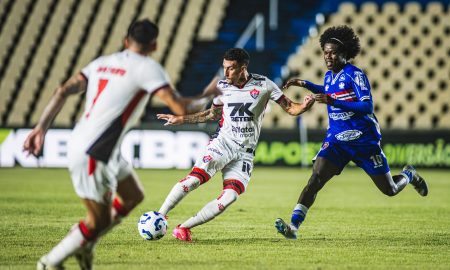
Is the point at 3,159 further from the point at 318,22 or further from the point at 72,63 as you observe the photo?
the point at 318,22

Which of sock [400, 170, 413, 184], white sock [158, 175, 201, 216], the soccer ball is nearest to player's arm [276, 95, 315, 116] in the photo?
white sock [158, 175, 201, 216]

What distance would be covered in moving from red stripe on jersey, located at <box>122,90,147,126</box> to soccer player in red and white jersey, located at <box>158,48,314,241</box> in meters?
2.63

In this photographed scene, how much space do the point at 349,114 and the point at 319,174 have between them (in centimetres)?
73

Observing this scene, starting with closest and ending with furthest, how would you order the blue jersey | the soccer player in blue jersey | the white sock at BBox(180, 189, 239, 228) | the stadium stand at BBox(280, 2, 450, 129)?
the white sock at BBox(180, 189, 239, 228) → the blue jersey → the soccer player in blue jersey → the stadium stand at BBox(280, 2, 450, 129)

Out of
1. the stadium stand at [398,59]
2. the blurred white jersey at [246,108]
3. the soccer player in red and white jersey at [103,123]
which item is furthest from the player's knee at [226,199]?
the stadium stand at [398,59]

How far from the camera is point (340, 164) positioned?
8.73m

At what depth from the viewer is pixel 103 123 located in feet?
18.9

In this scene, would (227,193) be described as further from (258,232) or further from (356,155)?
(356,155)

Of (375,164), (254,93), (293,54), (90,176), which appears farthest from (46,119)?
(293,54)

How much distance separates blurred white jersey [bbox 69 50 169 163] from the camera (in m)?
5.71

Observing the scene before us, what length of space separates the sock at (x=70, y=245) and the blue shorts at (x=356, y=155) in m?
3.64

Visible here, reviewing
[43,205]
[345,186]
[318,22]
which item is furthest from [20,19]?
[43,205]

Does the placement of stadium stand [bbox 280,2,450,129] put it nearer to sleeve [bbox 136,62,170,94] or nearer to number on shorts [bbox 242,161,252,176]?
number on shorts [bbox 242,161,252,176]

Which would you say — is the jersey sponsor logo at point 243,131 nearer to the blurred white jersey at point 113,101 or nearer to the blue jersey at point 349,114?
the blue jersey at point 349,114
